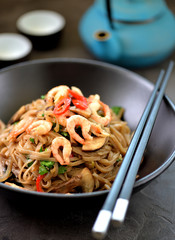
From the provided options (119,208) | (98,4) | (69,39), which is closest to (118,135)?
(119,208)

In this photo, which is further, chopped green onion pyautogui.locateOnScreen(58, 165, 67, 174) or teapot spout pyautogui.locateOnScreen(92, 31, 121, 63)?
teapot spout pyautogui.locateOnScreen(92, 31, 121, 63)

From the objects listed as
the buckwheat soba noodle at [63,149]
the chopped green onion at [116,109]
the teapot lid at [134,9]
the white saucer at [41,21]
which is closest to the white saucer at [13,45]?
the white saucer at [41,21]

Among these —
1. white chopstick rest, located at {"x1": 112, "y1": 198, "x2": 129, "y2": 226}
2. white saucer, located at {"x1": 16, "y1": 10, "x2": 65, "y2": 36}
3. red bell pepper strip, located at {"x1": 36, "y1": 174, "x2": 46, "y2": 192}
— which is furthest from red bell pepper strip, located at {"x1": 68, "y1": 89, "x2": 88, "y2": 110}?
white saucer, located at {"x1": 16, "y1": 10, "x2": 65, "y2": 36}

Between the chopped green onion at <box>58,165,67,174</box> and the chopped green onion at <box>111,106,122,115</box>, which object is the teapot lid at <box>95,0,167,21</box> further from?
the chopped green onion at <box>58,165,67,174</box>

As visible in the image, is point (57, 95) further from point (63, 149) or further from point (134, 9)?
point (134, 9)

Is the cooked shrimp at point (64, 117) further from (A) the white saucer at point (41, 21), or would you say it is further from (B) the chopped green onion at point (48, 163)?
(A) the white saucer at point (41, 21)

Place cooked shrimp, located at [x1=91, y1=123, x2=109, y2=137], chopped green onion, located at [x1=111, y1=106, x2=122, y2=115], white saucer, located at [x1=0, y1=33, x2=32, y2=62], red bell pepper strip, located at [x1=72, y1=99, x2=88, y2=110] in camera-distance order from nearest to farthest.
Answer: cooked shrimp, located at [x1=91, y1=123, x2=109, y2=137] < red bell pepper strip, located at [x1=72, y1=99, x2=88, y2=110] < chopped green onion, located at [x1=111, y1=106, x2=122, y2=115] < white saucer, located at [x1=0, y1=33, x2=32, y2=62]
